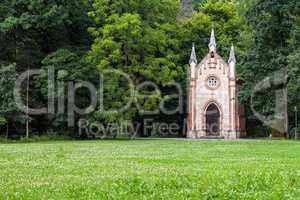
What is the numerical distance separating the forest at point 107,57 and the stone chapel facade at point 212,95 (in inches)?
160

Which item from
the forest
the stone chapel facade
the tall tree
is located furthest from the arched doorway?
the tall tree

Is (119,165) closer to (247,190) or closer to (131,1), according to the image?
(247,190)

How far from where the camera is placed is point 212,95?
52.2 meters

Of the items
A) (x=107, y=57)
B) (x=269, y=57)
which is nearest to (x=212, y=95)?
(x=269, y=57)

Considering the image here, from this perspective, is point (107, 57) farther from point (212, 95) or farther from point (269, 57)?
point (212, 95)

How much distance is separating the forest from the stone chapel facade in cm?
408

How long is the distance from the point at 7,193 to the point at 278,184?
5003 mm

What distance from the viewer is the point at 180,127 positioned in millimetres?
55969

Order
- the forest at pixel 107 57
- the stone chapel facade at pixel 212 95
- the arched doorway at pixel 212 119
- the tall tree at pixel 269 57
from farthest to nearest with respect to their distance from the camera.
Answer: the arched doorway at pixel 212 119
the stone chapel facade at pixel 212 95
the forest at pixel 107 57
the tall tree at pixel 269 57

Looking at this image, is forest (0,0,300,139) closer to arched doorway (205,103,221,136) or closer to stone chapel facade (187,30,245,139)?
stone chapel facade (187,30,245,139)

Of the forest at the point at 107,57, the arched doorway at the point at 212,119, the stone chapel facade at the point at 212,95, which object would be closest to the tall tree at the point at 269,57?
the forest at the point at 107,57

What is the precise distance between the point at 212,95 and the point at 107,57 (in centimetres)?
1375

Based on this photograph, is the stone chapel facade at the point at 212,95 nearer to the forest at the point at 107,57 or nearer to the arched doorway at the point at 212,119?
the arched doorway at the point at 212,119

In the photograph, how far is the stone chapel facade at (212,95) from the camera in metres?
51.6
